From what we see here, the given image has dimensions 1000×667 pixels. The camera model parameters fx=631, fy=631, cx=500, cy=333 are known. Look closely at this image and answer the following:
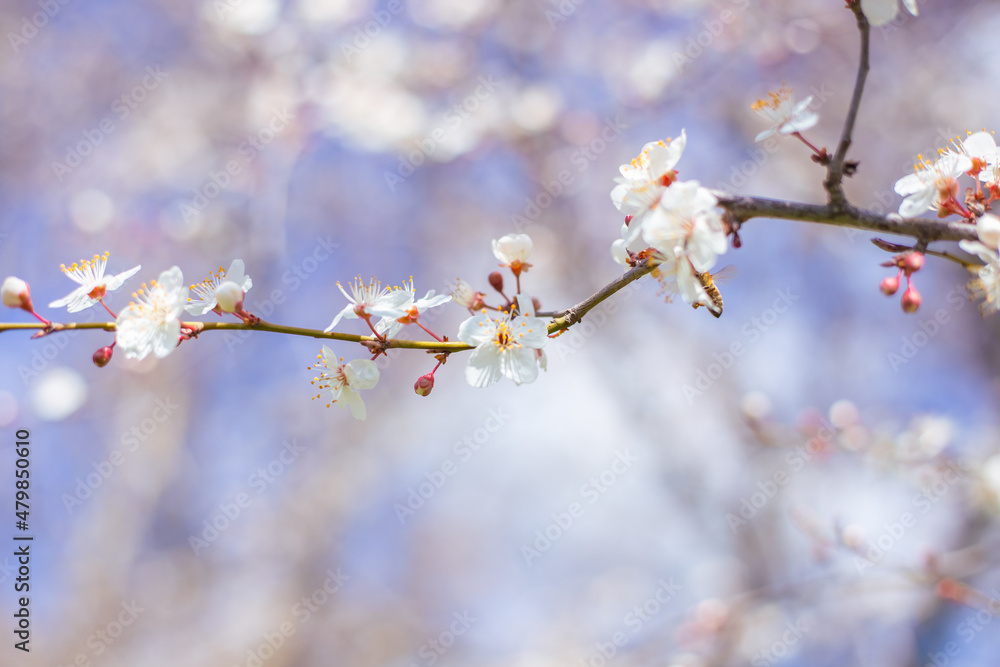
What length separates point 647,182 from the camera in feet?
3.36

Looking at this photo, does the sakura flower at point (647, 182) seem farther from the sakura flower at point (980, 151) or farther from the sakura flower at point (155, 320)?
the sakura flower at point (155, 320)

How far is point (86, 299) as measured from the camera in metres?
1.15

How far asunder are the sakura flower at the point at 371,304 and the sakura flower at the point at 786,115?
660 millimetres

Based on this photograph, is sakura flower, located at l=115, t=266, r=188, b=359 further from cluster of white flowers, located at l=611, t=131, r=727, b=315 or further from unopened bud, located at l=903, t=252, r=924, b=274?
unopened bud, located at l=903, t=252, r=924, b=274

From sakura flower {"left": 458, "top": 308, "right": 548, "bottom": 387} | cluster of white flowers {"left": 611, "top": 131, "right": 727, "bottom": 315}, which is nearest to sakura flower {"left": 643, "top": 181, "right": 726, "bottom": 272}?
cluster of white flowers {"left": 611, "top": 131, "right": 727, "bottom": 315}

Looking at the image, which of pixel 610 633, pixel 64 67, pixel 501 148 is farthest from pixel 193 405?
pixel 610 633

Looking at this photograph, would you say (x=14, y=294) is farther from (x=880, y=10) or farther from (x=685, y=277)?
(x=880, y=10)

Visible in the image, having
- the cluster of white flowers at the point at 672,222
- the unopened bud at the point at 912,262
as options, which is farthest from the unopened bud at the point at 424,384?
the unopened bud at the point at 912,262

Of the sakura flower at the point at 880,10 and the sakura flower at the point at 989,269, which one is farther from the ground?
the sakura flower at the point at 880,10

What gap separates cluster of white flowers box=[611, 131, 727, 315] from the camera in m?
0.89

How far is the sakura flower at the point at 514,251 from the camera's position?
45.6 inches

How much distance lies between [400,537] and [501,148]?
16.4ft

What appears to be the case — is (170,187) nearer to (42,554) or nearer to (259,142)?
(259,142)

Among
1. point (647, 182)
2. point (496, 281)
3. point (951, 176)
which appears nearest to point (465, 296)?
point (496, 281)
